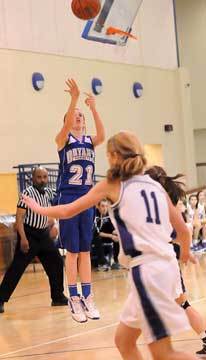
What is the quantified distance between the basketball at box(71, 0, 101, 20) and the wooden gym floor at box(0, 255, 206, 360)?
364 cm

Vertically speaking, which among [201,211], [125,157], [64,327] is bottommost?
[64,327]

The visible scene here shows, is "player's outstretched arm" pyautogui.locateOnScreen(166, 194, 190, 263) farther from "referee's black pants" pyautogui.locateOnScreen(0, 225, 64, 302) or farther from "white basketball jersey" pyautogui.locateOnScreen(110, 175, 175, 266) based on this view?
"referee's black pants" pyautogui.locateOnScreen(0, 225, 64, 302)

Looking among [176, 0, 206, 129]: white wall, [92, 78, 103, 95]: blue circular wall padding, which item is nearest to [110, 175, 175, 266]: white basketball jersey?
[92, 78, 103, 95]: blue circular wall padding

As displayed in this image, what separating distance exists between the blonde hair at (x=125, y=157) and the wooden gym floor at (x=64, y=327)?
78.2 inches

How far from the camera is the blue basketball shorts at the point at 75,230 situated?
5.87 metres

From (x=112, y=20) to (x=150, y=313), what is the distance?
540 inches

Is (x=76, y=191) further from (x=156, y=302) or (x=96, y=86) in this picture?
(x=96, y=86)

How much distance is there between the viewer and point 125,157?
3.57 m

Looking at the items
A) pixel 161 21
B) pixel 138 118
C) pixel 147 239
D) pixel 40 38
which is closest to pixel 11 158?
pixel 40 38

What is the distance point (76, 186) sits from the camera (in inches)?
231

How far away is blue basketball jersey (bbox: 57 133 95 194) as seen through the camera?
586 cm

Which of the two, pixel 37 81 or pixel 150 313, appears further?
pixel 37 81

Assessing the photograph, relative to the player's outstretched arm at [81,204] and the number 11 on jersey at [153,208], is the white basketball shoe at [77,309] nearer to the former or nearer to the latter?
the player's outstretched arm at [81,204]

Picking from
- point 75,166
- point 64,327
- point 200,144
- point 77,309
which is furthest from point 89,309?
point 200,144
